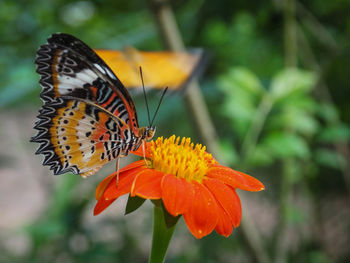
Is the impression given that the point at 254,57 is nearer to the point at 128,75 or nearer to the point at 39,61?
the point at 128,75

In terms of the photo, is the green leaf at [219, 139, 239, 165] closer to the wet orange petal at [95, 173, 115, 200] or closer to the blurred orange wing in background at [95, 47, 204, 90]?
the blurred orange wing in background at [95, 47, 204, 90]

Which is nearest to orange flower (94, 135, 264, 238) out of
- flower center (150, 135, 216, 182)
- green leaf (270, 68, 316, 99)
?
flower center (150, 135, 216, 182)

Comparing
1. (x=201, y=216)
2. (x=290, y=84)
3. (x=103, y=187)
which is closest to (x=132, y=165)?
(x=103, y=187)

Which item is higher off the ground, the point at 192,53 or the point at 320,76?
the point at 192,53

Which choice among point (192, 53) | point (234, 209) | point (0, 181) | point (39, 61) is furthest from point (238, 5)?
point (0, 181)

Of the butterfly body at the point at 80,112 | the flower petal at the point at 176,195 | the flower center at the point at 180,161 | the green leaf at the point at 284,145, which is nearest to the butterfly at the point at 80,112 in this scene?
the butterfly body at the point at 80,112

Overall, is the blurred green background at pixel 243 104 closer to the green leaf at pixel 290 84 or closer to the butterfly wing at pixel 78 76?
the green leaf at pixel 290 84
